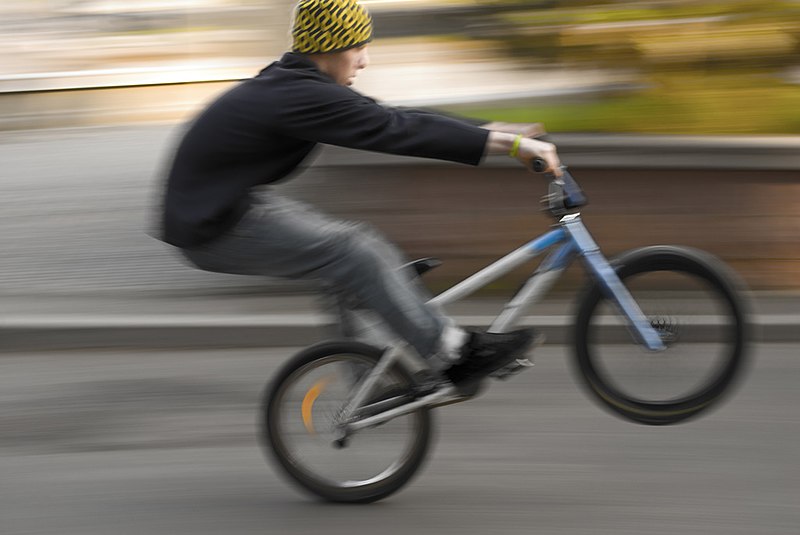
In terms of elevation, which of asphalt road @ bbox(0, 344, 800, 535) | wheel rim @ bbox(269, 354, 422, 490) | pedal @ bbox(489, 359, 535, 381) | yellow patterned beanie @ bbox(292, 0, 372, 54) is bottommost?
asphalt road @ bbox(0, 344, 800, 535)

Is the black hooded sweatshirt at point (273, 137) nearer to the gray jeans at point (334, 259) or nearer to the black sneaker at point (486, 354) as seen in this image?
the gray jeans at point (334, 259)

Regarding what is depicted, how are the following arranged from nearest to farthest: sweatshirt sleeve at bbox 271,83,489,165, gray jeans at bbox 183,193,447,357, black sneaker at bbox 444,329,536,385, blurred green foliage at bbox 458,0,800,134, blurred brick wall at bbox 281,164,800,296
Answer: sweatshirt sleeve at bbox 271,83,489,165
gray jeans at bbox 183,193,447,357
black sneaker at bbox 444,329,536,385
blurred brick wall at bbox 281,164,800,296
blurred green foliage at bbox 458,0,800,134

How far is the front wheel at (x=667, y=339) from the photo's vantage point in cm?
456

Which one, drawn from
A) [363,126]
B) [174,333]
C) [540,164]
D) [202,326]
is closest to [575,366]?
[540,164]

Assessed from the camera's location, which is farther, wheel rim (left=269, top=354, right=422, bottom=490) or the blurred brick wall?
the blurred brick wall

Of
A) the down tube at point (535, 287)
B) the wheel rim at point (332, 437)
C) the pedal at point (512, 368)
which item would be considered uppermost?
the down tube at point (535, 287)

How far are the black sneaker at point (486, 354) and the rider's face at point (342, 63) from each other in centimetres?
101

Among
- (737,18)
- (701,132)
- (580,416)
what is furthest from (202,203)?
(737,18)

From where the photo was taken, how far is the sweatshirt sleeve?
4215 millimetres

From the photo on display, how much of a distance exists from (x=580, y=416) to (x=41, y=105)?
10.1 m

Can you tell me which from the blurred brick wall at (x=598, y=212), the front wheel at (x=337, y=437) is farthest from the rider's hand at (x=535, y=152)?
the blurred brick wall at (x=598, y=212)

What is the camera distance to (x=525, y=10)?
308 inches

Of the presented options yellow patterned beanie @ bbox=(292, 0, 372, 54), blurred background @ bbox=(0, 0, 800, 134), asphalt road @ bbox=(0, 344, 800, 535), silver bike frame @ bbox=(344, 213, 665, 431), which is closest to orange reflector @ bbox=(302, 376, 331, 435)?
silver bike frame @ bbox=(344, 213, 665, 431)

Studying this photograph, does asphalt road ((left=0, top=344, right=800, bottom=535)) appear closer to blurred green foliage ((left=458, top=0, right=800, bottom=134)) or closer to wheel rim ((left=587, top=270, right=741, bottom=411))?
wheel rim ((left=587, top=270, right=741, bottom=411))
